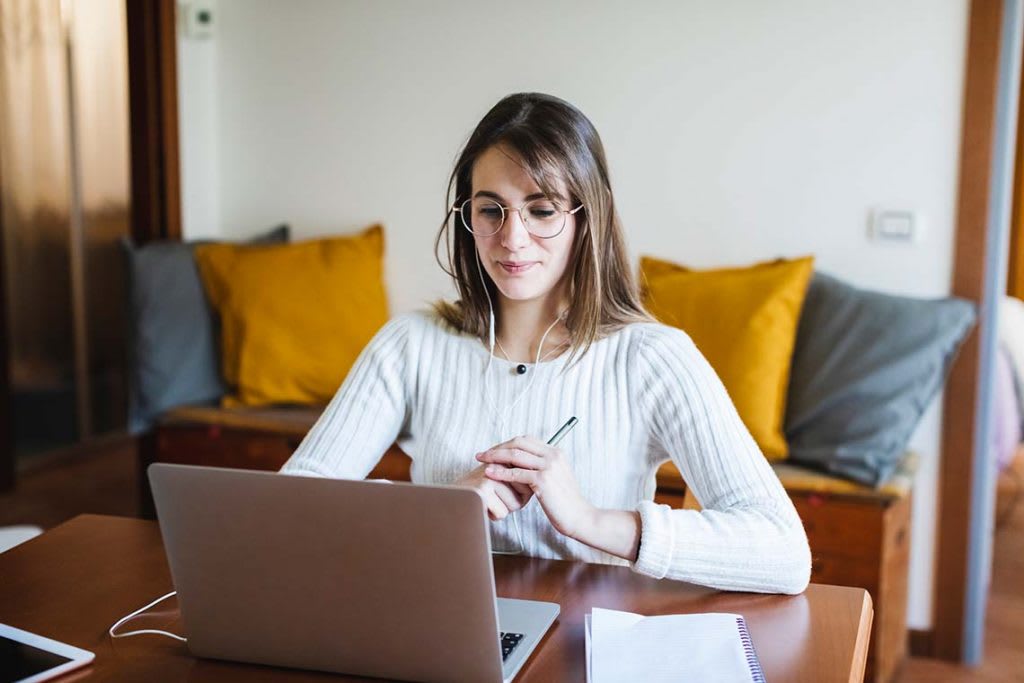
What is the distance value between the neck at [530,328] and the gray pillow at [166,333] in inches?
69.6

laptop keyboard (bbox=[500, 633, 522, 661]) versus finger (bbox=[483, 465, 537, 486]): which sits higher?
finger (bbox=[483, 465, 537, 486])

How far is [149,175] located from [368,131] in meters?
0.71

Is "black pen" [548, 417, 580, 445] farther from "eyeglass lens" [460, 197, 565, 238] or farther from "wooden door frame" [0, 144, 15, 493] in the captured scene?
"wooden door frame" [0, 144, 15, 493]

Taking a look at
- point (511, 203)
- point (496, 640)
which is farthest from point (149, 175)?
point (496, 640)

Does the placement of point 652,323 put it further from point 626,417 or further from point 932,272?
point 932,272

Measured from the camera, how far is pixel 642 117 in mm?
2953

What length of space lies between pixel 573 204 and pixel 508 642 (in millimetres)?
640

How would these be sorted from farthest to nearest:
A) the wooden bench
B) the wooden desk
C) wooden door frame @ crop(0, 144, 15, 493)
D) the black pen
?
wooden door frame @ crop(0, 144, 15, 493)
the wooden bench
the black pen
the wooden desk

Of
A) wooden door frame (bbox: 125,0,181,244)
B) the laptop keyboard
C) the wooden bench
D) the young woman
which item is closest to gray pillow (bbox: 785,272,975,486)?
the wooden bench

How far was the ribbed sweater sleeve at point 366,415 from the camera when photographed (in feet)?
5.20

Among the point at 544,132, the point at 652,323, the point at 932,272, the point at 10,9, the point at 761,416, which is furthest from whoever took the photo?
the point at 10,9

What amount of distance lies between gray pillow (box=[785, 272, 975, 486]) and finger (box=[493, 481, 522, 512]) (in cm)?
133

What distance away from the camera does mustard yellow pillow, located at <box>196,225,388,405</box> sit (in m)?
3.10

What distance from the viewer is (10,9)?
386cm
